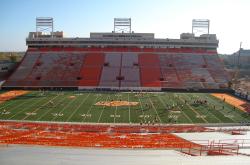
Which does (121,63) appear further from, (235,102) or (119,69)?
(235,102)

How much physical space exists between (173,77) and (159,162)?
150ft

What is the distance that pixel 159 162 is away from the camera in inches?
455

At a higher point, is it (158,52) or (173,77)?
(158,52)

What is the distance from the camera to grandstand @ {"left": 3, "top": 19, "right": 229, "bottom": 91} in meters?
54.2

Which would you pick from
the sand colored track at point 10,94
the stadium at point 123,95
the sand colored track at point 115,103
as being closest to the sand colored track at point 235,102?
the stadium at point 123,95

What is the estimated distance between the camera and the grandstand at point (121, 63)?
54.2m

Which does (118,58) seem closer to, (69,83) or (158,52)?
(158,52)

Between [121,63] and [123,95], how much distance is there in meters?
15.8

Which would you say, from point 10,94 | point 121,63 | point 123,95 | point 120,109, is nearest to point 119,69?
point 121,63

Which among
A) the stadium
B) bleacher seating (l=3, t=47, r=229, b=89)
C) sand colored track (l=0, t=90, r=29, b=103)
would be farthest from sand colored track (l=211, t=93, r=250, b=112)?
sand colored track (l=0, t=90, r=29, b=103)

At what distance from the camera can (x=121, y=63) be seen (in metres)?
62.2

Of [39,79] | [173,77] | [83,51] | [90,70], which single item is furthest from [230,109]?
[83,51]

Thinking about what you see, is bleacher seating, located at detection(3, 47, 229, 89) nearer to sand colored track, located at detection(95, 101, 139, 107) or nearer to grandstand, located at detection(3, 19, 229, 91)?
grandstand, located at detection(3, 19, 229, 91)

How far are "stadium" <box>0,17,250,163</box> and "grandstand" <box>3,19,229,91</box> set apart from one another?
0.17m
